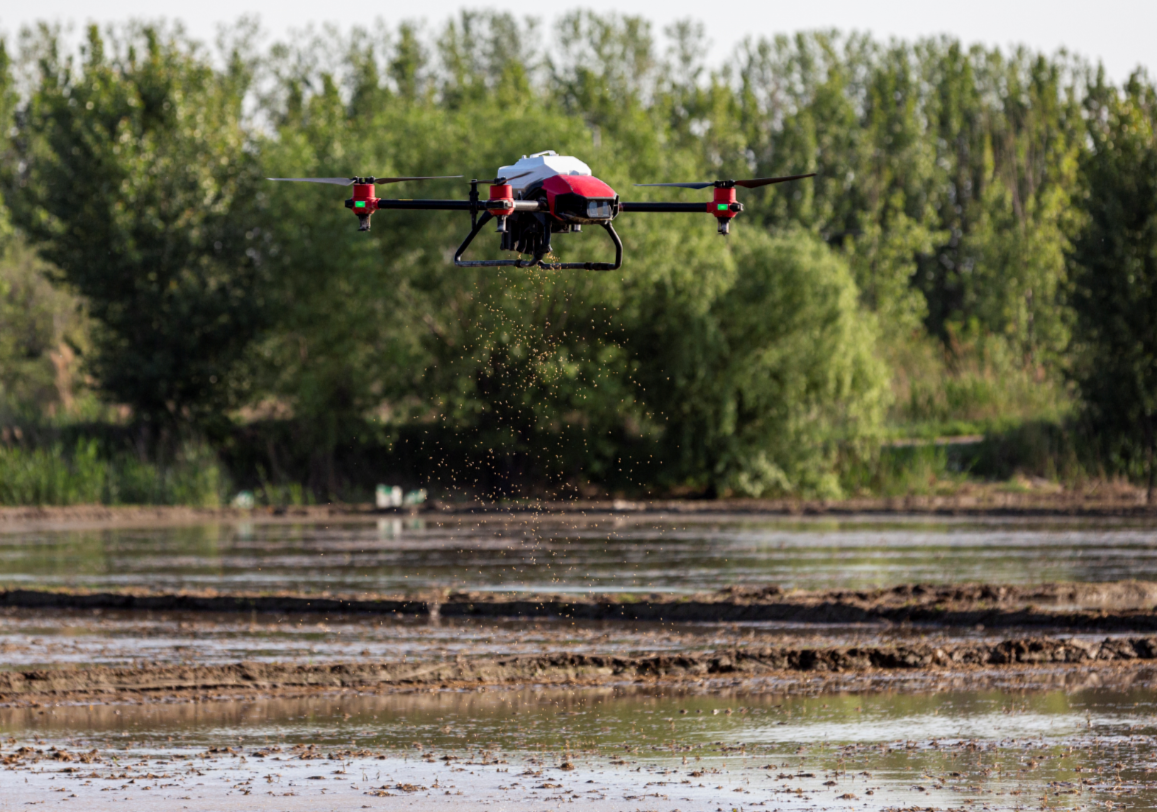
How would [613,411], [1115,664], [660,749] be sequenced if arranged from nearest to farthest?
[660,749]
[1115,664]
[613,411]

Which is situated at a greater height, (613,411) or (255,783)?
(613,411)

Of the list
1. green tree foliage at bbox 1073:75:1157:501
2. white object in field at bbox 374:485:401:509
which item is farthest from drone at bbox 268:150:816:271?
green tree foliage at bbox 1073:75:1157:501

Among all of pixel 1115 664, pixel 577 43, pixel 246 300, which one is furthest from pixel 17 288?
pixel 1115 664

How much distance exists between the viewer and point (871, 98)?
8462cm

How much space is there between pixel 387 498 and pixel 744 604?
24.1m

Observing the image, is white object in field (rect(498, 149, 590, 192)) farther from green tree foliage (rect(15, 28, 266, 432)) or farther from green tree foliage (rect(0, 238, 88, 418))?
green tree foliage (rect(0, 238, 88, 418))

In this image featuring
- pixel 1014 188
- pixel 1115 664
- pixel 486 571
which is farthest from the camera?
pixel 1014 188

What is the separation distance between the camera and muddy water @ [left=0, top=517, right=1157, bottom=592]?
79.0 feet

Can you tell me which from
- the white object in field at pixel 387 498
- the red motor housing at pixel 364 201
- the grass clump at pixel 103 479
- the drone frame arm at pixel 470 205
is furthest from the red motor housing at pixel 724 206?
the grass clump at pixel 103 479

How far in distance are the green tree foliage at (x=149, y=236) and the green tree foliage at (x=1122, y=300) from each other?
74.9 ft

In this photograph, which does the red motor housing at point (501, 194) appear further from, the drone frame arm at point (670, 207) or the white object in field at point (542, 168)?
the drone frame arm at point (670, 207)

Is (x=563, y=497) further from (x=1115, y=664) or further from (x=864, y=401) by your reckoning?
(x=1115, y=664)

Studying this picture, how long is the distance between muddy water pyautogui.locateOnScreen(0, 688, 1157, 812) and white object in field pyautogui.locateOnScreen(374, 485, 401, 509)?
28323mm

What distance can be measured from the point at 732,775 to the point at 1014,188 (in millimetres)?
65652
